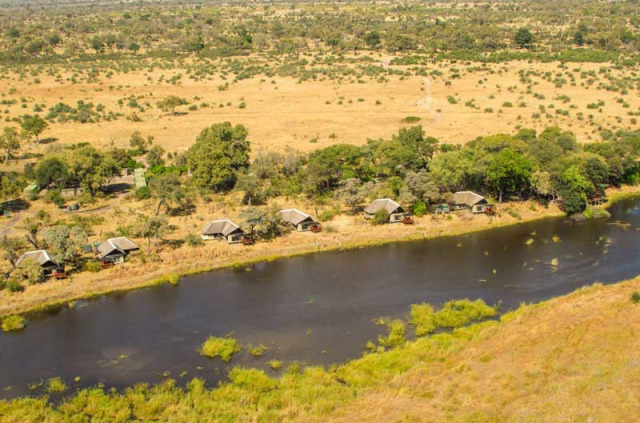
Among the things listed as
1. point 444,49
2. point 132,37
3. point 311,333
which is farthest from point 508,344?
point 132,37

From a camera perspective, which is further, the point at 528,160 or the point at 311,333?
the point at 528,160

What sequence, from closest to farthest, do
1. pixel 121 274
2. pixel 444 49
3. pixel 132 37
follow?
pixel 121 274 < pixel 444 49 < pixel 132 37

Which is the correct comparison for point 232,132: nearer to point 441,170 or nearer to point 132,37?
point 441,170

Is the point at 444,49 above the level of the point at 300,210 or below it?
above

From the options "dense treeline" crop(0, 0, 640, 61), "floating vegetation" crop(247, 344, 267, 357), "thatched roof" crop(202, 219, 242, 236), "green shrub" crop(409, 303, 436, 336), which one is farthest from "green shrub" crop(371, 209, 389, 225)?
"dense treeline" crop(0, 0, 640, 61)

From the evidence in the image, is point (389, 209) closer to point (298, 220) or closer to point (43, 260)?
point (298, 220)

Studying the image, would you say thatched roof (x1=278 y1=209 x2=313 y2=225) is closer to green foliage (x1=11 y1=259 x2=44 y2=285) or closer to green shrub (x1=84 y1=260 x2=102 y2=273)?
green shrub (x1=84 y1=260 x2=102 y2=273)

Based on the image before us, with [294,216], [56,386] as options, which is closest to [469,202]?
[294,216]
